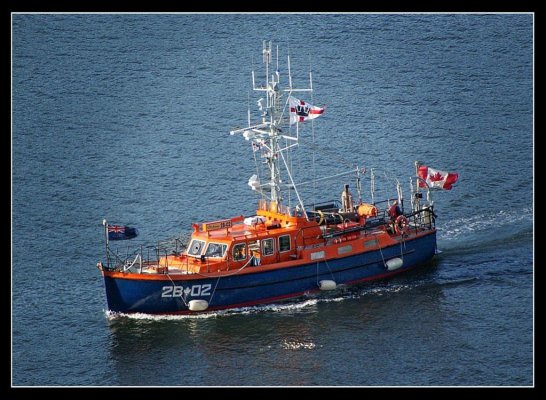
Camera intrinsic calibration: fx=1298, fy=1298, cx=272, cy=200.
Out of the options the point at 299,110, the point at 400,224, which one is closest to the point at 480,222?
the point at 400,224

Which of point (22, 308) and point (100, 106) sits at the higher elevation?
point (100, 106)

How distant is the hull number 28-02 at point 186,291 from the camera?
71.8 metres

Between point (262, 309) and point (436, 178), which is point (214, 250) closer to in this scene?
point (262, 309)

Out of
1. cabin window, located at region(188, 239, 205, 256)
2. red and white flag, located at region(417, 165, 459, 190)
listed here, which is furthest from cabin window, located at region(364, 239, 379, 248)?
cabin window, located at region(188, 239, 205, 256)

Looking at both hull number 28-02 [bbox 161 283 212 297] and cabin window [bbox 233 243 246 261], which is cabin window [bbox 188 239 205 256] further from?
hull number 28-02 [bbox 161 283 212 297]

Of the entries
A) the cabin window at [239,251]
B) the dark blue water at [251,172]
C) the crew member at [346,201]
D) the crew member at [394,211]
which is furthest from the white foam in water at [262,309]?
the crew member at [346,201]

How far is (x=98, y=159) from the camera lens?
96.2 meters

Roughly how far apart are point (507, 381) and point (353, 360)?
7939 millimetres

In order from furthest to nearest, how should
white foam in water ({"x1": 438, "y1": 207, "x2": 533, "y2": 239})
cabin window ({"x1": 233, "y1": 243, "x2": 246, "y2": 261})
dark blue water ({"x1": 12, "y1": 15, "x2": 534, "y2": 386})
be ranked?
white foam in water ({"x1": 438, "y1": 207, "x2": 533, "y2": 239}), cabin window ({"x1": 233, "y1": 243, "x2": 246, "y2": 261}), dark blue water ({"x1": 12, "y1": 15, "x2": 534, "y2": 386})

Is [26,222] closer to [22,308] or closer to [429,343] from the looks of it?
[22,308]

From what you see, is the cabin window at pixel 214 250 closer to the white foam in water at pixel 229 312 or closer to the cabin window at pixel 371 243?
the white foam in water at pixel 229 312

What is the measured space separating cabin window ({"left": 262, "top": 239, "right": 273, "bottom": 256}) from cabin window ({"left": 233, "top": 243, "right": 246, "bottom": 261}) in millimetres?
1277

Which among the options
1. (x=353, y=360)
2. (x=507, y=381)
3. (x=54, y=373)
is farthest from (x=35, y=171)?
(x=507, y=381)

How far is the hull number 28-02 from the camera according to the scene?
7179 cm
